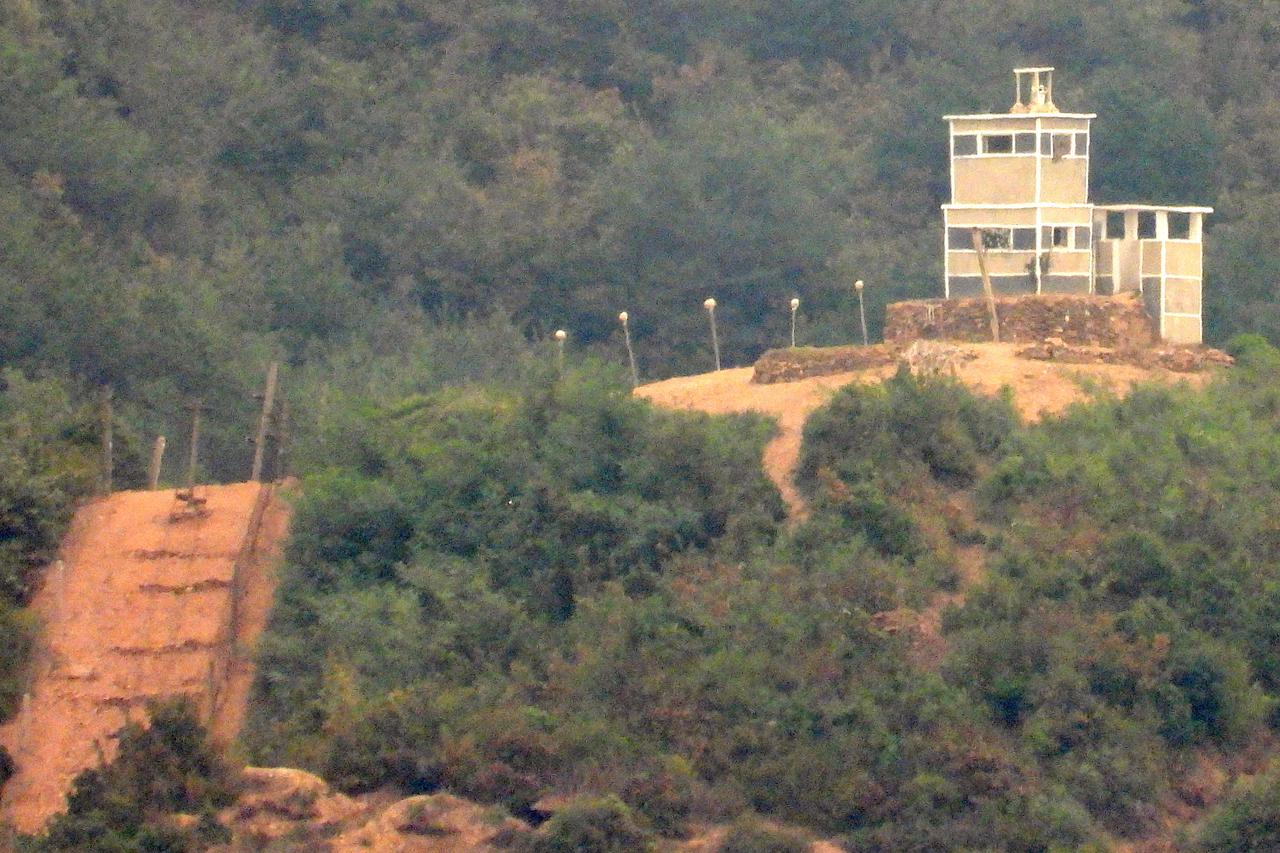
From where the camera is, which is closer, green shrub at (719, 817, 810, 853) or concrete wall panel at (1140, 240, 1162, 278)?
green shrub at (719, 817, 810, 853)

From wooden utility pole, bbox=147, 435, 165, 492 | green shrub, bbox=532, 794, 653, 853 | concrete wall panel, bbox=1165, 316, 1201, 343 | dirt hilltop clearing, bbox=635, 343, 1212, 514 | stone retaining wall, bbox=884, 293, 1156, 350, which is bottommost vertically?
green shrub, bbox=532, 794, 653, 853

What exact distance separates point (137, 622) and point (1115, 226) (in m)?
16.0

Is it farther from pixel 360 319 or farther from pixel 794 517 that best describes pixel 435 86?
pixel 794 517

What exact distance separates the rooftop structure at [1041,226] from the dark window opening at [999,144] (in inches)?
0.4

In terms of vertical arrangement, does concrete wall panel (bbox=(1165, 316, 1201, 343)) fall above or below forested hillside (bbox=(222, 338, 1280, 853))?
above

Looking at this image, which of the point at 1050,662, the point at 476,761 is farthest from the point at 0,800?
the point at 1050,662

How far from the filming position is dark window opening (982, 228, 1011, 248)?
31.5 m

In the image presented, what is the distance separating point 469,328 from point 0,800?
877 inches

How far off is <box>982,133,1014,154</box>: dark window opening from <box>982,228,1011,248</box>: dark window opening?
90 centimetres

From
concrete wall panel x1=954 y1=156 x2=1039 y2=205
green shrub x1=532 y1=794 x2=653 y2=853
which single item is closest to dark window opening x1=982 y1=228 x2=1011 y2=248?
concrete wall panel x1=954 y1=156 x2=1039 y2=205

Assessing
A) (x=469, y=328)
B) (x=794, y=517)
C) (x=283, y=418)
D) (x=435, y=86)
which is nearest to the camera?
(x=794, y=517)

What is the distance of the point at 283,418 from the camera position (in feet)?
106

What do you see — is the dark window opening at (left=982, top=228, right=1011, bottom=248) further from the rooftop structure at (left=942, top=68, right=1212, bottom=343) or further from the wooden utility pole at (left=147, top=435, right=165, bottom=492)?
the wooden utility pole at (left=147, top=435, right=165, bottom=492)

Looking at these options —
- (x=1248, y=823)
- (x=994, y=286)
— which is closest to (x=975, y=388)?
(x=994, y=286)
